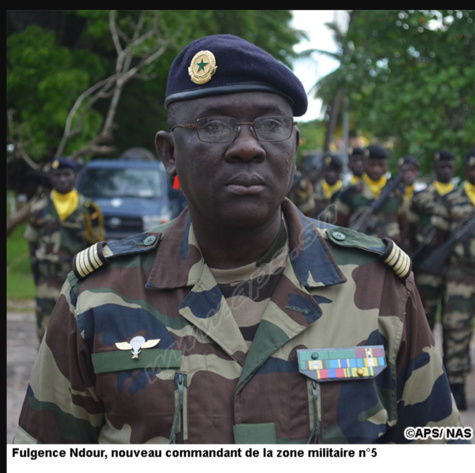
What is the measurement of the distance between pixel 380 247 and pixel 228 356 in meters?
0.53

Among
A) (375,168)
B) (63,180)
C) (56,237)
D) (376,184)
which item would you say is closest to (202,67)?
(56,237)

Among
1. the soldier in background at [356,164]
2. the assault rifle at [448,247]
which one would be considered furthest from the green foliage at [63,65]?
the assault rifle at [448,247]

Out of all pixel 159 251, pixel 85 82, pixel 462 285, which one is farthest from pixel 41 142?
pixel 159 251

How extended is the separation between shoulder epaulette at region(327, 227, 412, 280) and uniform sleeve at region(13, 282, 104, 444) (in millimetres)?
781

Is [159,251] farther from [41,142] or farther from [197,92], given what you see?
[41,142]

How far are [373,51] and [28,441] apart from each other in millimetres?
9765

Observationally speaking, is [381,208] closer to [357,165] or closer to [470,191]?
[470,191]

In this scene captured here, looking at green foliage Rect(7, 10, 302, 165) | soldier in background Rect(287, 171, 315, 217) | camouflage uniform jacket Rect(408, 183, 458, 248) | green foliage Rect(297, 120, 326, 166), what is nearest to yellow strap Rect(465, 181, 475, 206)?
camouflage uniform jacket Rect(408, 183, 458, 248)

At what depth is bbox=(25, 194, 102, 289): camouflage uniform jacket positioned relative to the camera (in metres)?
7.74

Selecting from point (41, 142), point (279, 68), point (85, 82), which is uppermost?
point (279, 68)

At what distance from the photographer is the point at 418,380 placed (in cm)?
217

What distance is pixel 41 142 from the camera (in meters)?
15.6

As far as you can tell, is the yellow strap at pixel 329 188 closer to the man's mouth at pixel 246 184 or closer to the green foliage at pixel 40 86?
the green foliage at pixel 40 86

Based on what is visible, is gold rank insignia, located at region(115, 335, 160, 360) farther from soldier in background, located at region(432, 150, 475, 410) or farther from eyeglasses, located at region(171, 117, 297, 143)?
soldier in background, located at region(432, 150, 475, 410)
